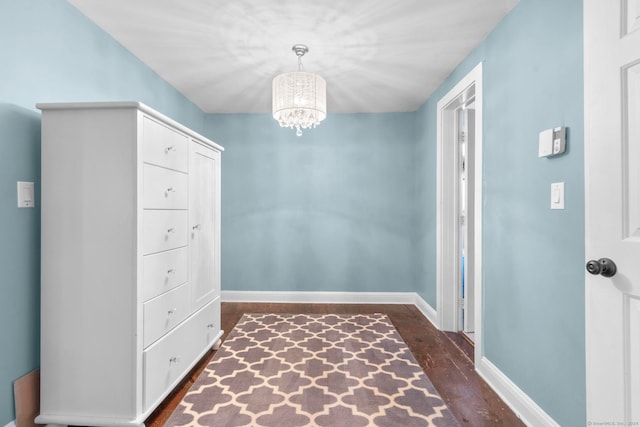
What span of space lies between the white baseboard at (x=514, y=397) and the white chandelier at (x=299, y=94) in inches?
85.2

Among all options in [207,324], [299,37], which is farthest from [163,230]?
[299,37]

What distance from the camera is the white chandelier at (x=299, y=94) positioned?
259 cm

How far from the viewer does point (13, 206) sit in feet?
5.53

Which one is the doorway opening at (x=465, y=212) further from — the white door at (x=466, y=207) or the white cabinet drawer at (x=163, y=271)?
the white cabinet drawer at (x=163, y=271)

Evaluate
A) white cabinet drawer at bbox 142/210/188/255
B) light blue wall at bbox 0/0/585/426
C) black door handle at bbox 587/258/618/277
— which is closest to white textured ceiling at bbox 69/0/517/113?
light blue wall at bbox 0/0/585/426

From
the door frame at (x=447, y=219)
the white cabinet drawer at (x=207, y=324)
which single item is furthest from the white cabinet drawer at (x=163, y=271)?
the door frame at (x=447, y=219)

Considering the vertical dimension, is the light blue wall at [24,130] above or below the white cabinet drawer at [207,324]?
above

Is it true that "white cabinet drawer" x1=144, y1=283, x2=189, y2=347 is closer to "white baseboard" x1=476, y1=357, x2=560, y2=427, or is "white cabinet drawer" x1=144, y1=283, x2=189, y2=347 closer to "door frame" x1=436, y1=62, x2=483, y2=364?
"white baseboard" x1=476, y1=357, x2=560, y2=427

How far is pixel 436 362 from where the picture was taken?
2.62 m

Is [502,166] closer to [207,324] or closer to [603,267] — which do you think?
[603,267]

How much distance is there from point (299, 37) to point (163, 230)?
1.57 m

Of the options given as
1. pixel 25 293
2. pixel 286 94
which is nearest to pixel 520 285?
pixel 286 94

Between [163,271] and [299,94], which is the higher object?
[299,94]

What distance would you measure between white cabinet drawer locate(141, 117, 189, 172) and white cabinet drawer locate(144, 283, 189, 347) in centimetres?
75
